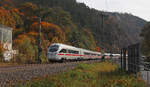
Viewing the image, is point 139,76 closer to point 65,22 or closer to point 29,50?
point 29,50

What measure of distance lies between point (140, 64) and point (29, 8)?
71.3 m

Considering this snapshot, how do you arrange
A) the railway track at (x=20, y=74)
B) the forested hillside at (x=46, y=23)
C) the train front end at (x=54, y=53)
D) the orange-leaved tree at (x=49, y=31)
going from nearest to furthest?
the railway track at (x=20, y=74), the train front end at (x=54, y=53), the forested hillside at (x=46, y=23), the orange-leaved tree at (x=49, y=31)

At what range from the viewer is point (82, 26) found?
11562cm

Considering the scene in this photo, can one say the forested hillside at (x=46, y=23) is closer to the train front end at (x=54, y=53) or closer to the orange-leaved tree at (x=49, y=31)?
the orange-leaved tree at (x=49, y=31)

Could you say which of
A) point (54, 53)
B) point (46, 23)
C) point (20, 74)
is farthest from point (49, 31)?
point (20, 74)

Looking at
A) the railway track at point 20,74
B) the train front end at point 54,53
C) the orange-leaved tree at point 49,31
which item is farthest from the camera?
the orange-leaved tree at point 49,31

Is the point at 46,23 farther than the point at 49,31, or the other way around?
the point at 46,23

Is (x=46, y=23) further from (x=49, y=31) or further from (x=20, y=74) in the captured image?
(x=20, y=74)

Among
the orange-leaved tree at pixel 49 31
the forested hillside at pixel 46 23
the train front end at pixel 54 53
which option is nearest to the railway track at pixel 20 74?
the train front end at pixel 54 53

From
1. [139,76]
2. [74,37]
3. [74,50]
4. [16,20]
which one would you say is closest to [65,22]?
[74,37]

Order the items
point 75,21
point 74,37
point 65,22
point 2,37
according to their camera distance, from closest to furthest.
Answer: point 2,37
point 74,37
point 65,22
point 75,21

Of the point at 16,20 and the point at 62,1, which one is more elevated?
the point at 62,1

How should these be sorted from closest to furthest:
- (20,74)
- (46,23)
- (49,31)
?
(20,74) → (49,31) → (46,23)

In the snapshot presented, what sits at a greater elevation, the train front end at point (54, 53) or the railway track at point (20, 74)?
the train front end at point (54, 53)
